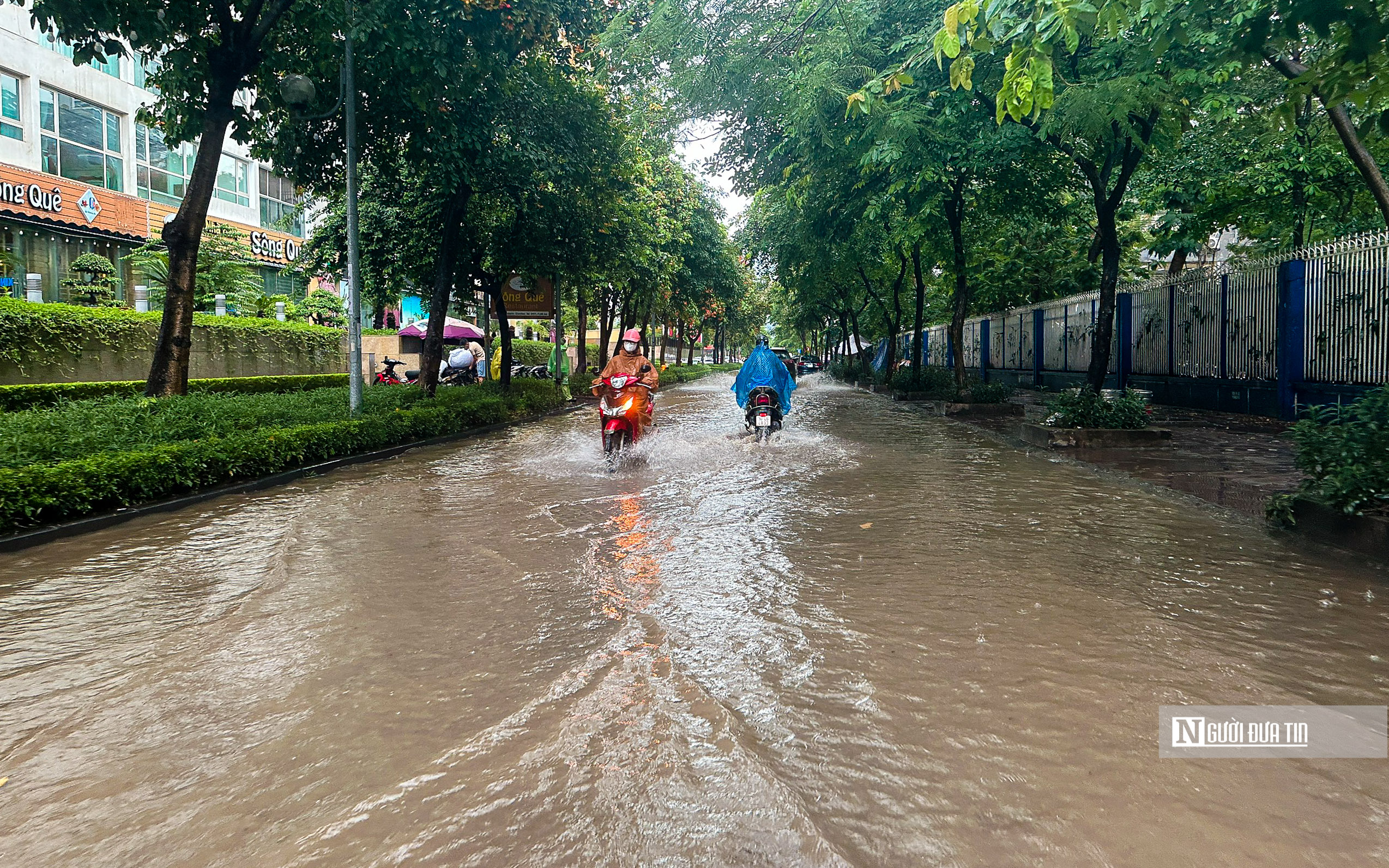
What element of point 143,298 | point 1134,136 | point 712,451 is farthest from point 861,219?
point 143,298

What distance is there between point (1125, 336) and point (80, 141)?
29.7 metres

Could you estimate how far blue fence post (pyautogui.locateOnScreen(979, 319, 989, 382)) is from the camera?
34.8 meters

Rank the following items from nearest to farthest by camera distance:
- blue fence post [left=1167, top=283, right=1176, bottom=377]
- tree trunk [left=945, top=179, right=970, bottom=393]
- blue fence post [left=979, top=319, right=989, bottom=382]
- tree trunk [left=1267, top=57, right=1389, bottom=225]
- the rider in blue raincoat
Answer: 1. tree trunk [left=1267, top=57, right=1389, bottom=225]
2. the rider in blue raincoat
3. blue fence post [left=1167, top=283, right=1176, bottom=377]
4. tree trunk [left=945, top=179, right=970, bottom=393]
5. blue fence post [left=979, top=319, right=989, bottom=382]

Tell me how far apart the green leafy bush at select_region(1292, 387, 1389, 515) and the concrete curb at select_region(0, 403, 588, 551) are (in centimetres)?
972

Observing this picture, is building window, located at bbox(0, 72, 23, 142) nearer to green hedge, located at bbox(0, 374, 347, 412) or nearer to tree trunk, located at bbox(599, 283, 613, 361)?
green hedge, located at bbox(0, 374, 347, 412)

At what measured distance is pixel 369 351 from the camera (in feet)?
111

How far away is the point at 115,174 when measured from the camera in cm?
2764

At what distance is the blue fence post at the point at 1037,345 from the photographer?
92.8 feet

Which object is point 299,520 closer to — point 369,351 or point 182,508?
point 182,508

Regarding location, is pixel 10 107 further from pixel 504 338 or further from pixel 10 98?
pixel 504 338

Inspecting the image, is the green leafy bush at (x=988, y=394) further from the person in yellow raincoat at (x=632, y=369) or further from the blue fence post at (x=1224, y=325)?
the person in yellow raincoat at (x=632, y=369)

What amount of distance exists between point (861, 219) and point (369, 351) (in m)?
21.4

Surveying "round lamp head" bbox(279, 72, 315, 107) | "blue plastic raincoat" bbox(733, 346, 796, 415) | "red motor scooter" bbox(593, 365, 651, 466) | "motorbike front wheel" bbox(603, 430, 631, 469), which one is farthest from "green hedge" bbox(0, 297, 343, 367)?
"blue plastic raincoat" bbox(733, 346, 796, 415)

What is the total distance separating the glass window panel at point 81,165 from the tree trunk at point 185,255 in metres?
18.5
